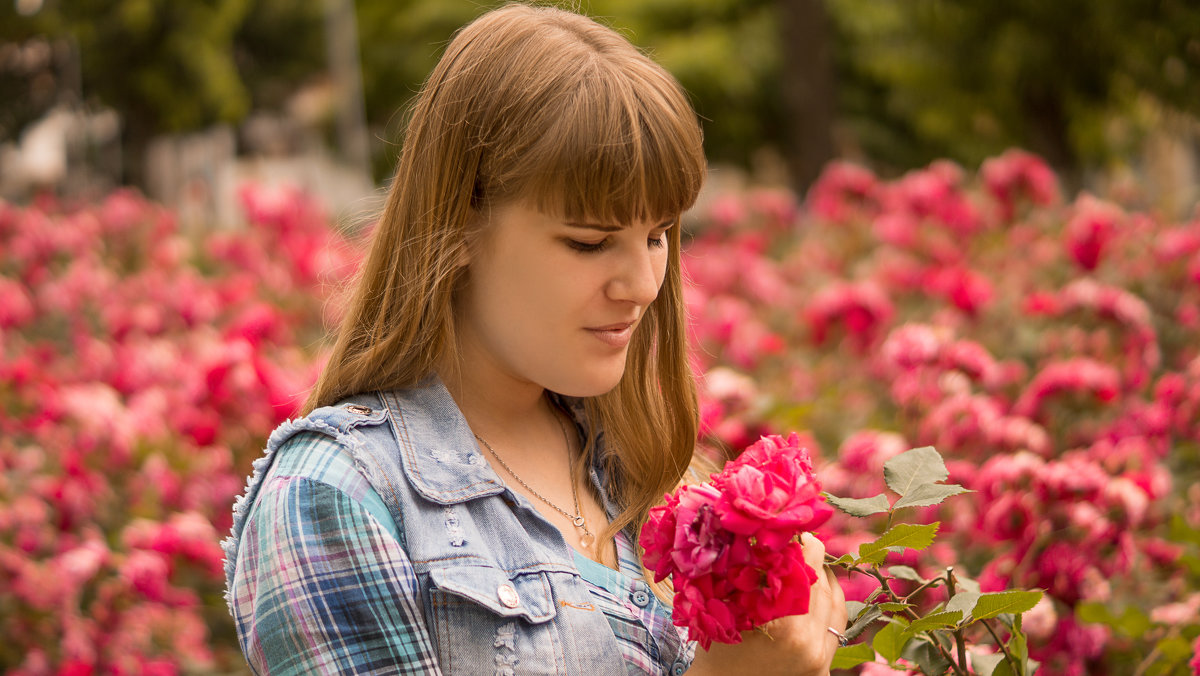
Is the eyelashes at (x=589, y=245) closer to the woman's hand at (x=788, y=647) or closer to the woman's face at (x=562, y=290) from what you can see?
the woman's face at (x=562, y=290)

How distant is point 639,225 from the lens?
1.44 metres

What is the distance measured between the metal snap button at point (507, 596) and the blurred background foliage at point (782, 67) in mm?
992

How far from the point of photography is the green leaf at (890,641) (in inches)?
54.7

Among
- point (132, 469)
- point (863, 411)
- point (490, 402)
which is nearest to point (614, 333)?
point (490, 402)

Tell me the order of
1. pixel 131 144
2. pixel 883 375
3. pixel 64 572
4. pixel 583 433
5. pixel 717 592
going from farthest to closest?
pixel 131 144 → pixel 883 375 → pixel 64 572 → pixel 583 433 → pixel 717 592

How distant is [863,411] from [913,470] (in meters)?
2.03

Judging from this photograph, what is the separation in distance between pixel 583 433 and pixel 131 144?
16.7 m

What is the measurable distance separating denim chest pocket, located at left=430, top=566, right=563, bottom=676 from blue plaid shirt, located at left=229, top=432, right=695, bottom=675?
25 millimetres

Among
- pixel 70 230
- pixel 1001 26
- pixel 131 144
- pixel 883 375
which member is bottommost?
pixel 131 144

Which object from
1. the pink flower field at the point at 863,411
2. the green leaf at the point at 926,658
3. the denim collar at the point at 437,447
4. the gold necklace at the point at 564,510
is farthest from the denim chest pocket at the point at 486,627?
the pink flower field at the point at 863,411

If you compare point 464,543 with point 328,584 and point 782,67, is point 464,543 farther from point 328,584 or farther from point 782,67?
point 782,67

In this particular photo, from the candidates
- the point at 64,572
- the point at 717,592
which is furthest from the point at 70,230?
the point at 717,592

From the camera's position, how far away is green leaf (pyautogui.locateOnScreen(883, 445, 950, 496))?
143 centimetres

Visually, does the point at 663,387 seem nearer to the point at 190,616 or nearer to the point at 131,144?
the point at 190,616
